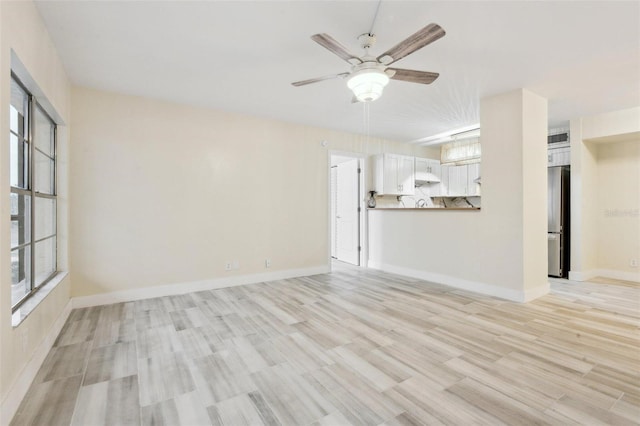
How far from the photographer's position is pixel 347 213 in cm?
660

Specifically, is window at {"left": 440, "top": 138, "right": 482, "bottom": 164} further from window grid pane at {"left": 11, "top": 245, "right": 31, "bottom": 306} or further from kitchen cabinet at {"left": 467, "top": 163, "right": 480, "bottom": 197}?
window grid pane at {"left": 11, "top": 245, "right": 31, "bottom": 306}

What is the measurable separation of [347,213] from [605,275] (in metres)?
4.66

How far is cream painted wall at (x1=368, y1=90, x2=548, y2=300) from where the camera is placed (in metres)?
3.71

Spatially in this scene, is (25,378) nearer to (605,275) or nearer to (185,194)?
(185,194)

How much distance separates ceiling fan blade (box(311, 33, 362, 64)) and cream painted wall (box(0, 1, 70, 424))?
5.77 feet

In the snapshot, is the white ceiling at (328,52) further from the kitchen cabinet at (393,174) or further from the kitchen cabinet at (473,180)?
the kitchen cabinet at (473,180)

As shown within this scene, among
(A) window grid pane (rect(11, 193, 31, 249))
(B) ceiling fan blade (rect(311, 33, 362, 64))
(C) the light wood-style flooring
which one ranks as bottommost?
(C) the light wood-style flooring

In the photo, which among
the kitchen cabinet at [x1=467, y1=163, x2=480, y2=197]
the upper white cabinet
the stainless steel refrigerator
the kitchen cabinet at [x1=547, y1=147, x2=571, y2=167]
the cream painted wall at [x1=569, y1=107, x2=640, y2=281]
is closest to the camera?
the cream painted wall at [x1=569, y1=107, x2=640, y2=281]

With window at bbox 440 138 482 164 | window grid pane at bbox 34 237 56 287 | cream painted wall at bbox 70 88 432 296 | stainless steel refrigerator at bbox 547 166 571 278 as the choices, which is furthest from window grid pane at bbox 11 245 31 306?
stainless steel refrigerator at bbox 547 166 571 278

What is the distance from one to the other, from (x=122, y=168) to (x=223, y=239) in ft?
5.23

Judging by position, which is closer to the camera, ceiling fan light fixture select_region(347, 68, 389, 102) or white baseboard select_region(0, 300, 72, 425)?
white baseboard select_region(0, 300, 72, 425)

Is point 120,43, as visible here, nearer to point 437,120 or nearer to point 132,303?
point 132,303

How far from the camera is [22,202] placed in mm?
2385

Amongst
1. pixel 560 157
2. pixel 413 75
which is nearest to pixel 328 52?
pixel 413 75
